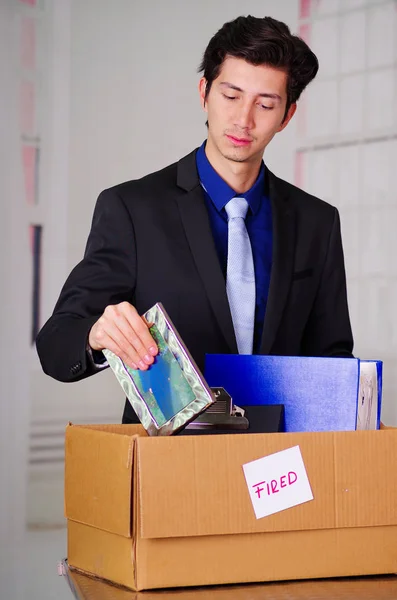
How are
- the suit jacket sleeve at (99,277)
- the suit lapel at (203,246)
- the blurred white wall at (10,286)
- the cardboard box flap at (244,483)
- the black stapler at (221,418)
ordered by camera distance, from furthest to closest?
the blurred white wall at (10,286)
the suit lapel at (203,246)
the suit jacket sleeve at (99,277)
the black stapler at (221,418)
the cardboard box flap at (244,483)

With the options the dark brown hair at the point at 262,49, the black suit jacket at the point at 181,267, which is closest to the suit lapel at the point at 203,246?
the black suit jacket at the point at 181,267

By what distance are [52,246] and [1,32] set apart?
1041 mm

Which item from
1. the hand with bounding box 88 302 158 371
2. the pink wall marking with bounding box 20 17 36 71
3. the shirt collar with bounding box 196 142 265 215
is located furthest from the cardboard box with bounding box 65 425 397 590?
the pink wall marking with bounding box 20 17 36 71

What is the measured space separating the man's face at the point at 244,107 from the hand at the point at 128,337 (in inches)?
24.8

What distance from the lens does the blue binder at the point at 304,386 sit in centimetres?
135

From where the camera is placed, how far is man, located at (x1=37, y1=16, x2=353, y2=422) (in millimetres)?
1766

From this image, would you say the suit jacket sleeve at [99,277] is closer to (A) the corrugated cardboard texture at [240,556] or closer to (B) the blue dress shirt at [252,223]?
(B) the blue dress shirt at [252,223]

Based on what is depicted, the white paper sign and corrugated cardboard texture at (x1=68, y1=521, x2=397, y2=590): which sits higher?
the white paper sign

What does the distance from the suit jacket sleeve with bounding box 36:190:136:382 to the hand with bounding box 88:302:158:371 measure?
0.32 meters

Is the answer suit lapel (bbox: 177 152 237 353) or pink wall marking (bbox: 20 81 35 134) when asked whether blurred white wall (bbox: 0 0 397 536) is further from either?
suit lapel (bbox: 177 152 237 353)

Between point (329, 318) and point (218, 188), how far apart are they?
0.38 meters

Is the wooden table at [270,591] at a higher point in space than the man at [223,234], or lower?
lower

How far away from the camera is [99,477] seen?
1232 millimetres

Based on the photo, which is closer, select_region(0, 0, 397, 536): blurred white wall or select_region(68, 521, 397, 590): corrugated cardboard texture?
select_region(68, 521, 397, 590): corrugated cardboard texture
